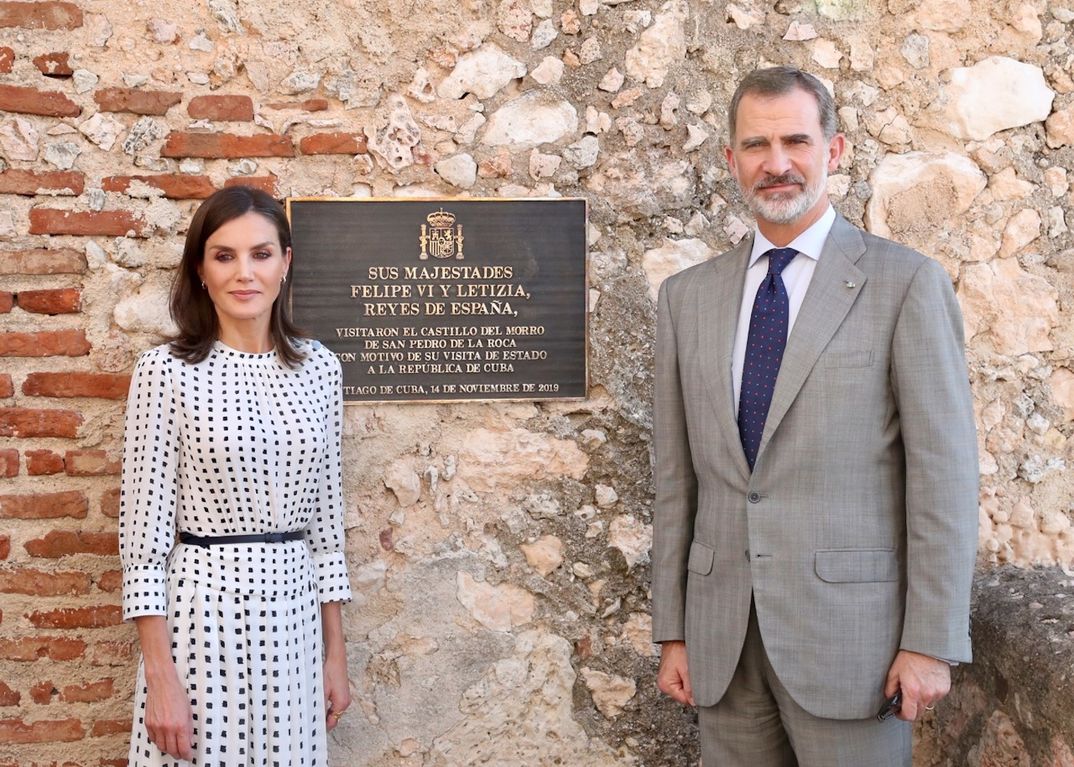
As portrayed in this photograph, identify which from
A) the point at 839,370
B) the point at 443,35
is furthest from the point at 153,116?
the point at 839,370

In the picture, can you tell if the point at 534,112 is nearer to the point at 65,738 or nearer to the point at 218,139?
the point at 218,139

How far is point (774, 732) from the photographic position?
7.78 ft

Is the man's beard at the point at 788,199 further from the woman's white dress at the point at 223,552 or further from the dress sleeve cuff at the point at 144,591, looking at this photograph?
the dress sleeve cuff at the point at 144,591

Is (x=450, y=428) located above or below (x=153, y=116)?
below

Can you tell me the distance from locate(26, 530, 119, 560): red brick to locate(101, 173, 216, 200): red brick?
36.7 inches

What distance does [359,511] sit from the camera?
115 inches

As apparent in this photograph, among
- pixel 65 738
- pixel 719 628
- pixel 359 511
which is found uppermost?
pixel 359 511

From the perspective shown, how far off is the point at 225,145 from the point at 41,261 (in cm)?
58

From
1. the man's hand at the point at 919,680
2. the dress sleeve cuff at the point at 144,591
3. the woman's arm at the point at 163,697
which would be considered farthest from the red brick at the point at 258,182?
the man's hand at the point at 919,680

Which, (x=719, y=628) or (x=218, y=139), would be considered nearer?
(x=719, y=628)

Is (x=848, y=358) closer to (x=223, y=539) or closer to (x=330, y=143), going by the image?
(x=223, y=539)

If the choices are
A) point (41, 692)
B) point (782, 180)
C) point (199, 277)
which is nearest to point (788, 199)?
point (782, 180)

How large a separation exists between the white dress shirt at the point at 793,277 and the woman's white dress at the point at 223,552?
0.98 m

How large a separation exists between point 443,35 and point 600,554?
1.52 metres
